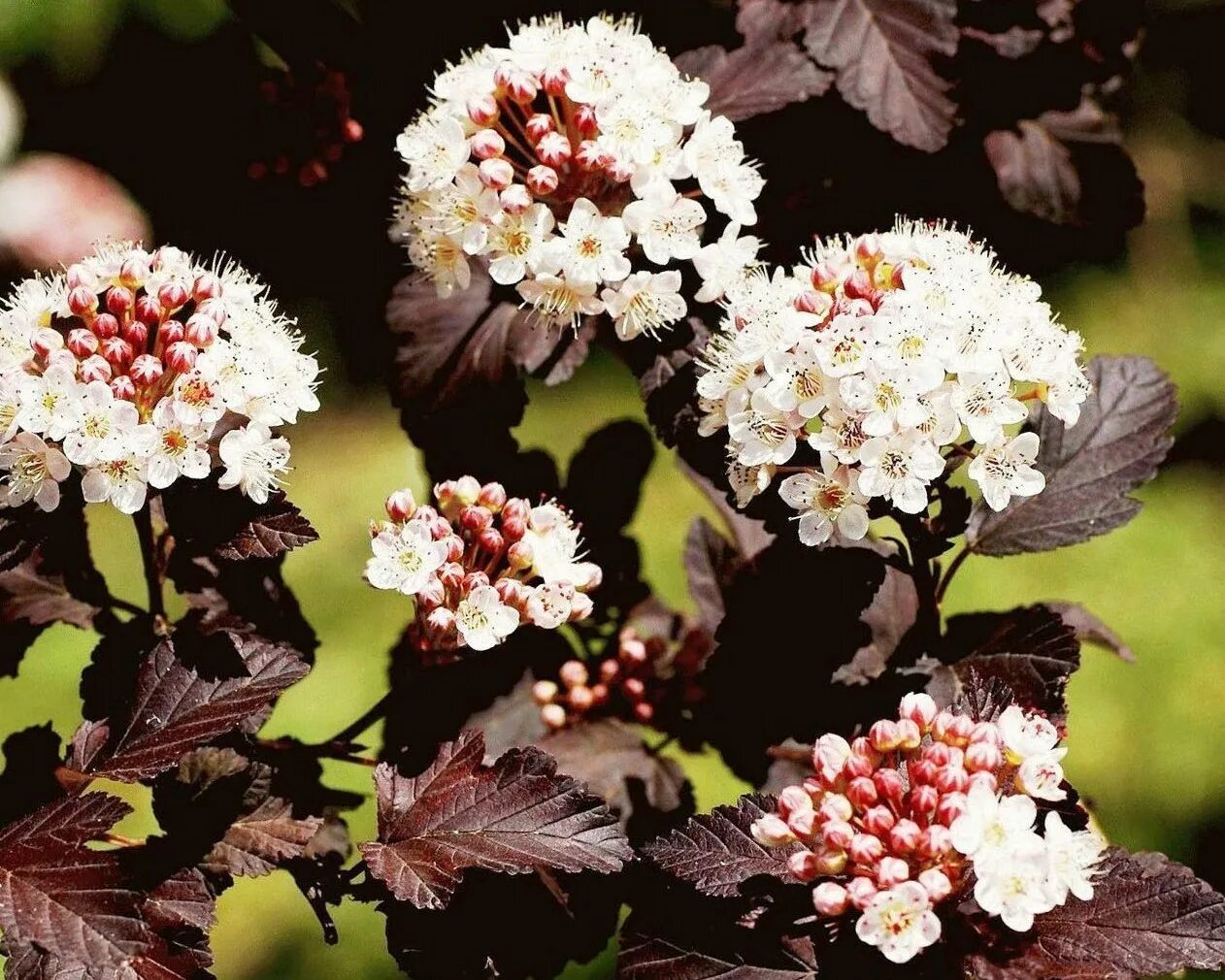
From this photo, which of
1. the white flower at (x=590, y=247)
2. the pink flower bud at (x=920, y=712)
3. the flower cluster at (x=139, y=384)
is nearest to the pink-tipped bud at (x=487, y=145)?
the white flower at (x=590, y=247)

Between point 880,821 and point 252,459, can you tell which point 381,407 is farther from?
point 880,821

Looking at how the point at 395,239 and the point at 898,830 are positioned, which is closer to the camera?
the point at 898,830

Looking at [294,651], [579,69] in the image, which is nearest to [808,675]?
[294,651]

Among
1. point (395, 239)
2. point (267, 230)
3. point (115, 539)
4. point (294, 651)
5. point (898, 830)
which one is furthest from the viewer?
point (115, 539)

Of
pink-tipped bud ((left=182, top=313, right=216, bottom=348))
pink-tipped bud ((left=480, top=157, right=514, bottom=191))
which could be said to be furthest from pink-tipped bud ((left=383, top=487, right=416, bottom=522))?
pink-tipped bud ((left=480, top=157, right=514, bottom=191))

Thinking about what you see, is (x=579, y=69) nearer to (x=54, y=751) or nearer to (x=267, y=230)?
(x=267, y=230)

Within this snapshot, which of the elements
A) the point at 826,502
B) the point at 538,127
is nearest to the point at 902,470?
the point at 826,502

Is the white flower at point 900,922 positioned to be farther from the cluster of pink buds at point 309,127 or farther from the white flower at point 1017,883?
the cluster of pink buds at point 309,127
